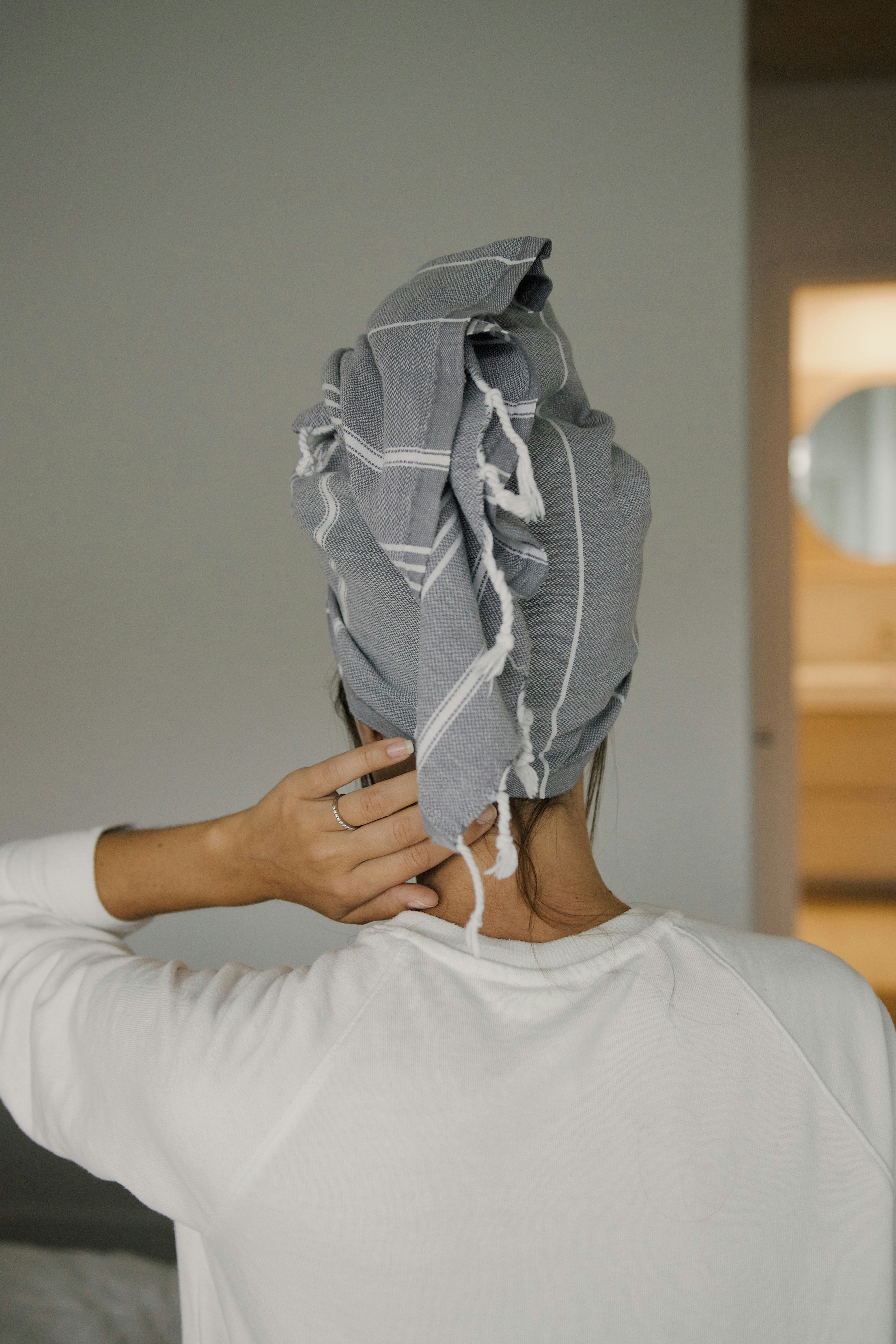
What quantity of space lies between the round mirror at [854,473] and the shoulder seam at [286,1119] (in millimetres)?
3429

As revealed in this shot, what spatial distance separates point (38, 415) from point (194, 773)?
81cm

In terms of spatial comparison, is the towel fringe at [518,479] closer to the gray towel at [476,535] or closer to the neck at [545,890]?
the gray towel at [476,535]

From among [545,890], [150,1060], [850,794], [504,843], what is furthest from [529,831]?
[850,794]

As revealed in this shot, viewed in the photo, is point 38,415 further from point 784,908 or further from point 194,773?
point 784,908

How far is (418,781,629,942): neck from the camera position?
0.66m

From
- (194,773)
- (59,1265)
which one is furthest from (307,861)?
(194,773)

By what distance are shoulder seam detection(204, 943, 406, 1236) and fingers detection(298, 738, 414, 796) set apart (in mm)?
170

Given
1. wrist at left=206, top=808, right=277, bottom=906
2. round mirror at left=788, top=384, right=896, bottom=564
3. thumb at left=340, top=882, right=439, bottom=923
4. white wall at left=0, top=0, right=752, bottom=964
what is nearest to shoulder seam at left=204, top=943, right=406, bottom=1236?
thumb at left=340, top=882, right=439, bottom=923

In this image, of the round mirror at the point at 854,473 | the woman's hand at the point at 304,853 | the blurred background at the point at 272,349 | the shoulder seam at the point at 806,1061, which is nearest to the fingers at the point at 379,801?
the woman's hand at the point at 304,853

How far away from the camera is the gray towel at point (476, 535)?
54cm

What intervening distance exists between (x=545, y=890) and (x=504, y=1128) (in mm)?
167

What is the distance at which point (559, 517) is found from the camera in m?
0.64

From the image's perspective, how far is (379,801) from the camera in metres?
0.69

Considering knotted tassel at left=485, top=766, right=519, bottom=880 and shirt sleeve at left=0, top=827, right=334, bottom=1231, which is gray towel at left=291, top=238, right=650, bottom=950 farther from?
shirt sleeve at left=0, top=827, right=334, bottom=1231
